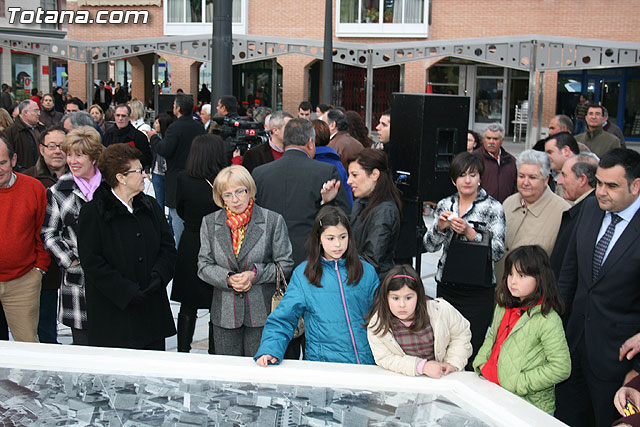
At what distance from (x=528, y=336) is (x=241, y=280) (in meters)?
1.67

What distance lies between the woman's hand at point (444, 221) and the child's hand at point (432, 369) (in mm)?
1376

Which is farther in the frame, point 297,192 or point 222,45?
point 222,45

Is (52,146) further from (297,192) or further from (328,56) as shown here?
(328,56)

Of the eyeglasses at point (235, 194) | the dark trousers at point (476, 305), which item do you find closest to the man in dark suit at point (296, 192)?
the eyeglasses at point (235, 194)

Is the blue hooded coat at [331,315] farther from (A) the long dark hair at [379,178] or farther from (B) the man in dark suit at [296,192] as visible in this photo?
(B) the man in dark suit at [296,192]

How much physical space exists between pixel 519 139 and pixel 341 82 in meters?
7.79

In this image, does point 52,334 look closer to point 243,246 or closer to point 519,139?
point 243,246

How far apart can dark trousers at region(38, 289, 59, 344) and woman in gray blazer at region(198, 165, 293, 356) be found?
169 cm

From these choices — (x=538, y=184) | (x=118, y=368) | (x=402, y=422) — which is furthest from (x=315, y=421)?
(x=538, y=184)

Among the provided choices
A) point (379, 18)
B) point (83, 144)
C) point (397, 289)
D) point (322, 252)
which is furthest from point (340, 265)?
point (379, 18)

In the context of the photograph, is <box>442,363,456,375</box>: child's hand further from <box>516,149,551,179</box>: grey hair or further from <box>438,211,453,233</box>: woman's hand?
<box>516,149,551,179</box>: grey hair

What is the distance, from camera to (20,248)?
454 centimetres

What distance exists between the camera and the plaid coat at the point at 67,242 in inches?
A: 175

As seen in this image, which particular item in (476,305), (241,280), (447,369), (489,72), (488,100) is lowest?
(476,305)
